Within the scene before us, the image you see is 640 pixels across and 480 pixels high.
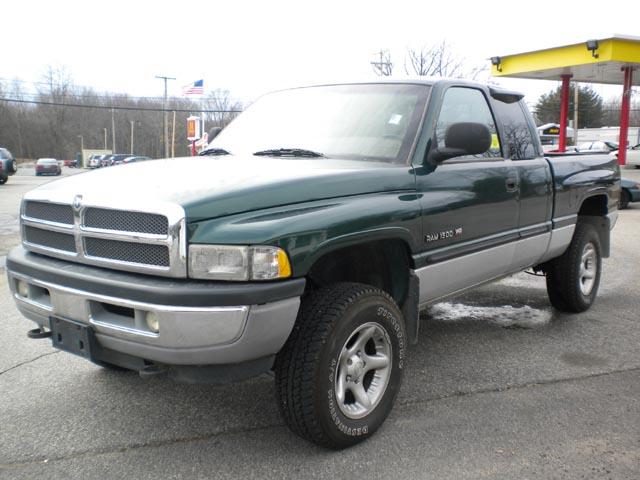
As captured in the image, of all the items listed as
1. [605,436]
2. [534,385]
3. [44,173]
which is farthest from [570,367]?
[44,173]

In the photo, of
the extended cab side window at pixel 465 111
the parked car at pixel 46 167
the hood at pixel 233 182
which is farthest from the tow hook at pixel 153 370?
the parked car at pixel 46 167

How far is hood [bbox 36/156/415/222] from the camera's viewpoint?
2641 mm

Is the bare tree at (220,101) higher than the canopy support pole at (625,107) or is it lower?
higher

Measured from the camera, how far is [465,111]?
13.6 ft

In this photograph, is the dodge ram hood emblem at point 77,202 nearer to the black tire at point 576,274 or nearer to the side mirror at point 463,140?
the side mirror at point 463,140

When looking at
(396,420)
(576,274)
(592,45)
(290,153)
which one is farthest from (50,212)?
(592,45)

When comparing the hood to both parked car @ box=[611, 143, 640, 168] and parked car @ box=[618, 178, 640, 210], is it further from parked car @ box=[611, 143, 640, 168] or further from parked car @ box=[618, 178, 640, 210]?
parked car @ box=[611, 143, 640, 168]

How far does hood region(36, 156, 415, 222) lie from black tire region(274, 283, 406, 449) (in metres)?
0.52

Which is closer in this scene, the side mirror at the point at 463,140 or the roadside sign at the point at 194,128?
the side mirror at the point at 463,140

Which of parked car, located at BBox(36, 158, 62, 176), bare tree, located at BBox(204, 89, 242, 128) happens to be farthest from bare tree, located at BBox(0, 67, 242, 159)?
parked car, located at BBox(36, 158, 62, 176)

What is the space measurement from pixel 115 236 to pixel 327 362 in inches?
44.4

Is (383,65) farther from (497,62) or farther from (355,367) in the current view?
(355,367)

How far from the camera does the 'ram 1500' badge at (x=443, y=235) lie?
349cm

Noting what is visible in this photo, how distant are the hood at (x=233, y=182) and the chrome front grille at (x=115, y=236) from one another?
67mm
